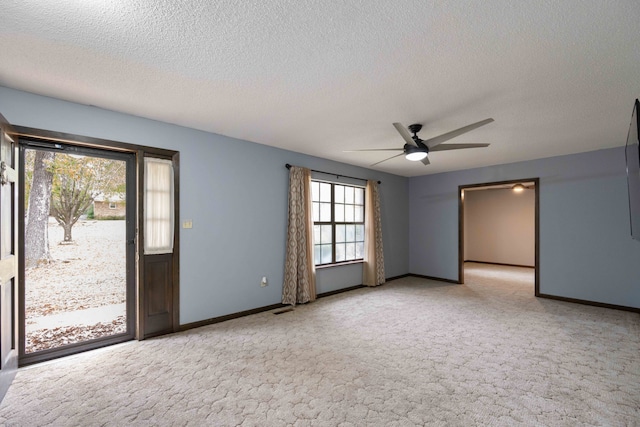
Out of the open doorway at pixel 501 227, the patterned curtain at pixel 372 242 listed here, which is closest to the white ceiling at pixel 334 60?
the patterned curtain at pixel 372 242

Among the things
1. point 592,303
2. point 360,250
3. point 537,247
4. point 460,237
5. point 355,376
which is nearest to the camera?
point 355,376

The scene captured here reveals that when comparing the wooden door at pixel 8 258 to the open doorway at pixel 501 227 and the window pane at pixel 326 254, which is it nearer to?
the window pane at pixel 326 254

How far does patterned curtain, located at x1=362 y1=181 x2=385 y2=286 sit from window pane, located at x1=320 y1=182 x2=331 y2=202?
0.94m

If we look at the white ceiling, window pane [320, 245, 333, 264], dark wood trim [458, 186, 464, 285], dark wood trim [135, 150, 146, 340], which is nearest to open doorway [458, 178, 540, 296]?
dark wood trim [458, 186, 464, 285]

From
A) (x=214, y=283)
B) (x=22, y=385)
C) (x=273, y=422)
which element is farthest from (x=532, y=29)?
(x=22, y=385)

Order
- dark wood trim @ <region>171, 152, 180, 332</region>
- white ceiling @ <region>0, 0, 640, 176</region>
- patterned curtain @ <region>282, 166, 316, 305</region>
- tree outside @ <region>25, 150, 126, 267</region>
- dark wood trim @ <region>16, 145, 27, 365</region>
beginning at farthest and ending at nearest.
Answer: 1. patterned curtain @ <region>282, 166, 316, 305</region>
2. dark wood trim @ <region>171, 152, 180, 332</region>
3. tree outside @ <region>25, 150, 126, 267</region>
4. dark wood trim @ <region>16, 145, 27, 365</region>
5. white ceiling @ <region>0, 0, 640, 176</region>

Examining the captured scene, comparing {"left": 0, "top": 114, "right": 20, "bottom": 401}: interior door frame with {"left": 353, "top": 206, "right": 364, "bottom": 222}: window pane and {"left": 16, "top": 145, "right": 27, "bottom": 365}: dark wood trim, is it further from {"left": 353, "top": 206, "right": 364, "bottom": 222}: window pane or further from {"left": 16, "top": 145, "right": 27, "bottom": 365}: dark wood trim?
{"left": 353, "top": 206, "right": 364, "bottom": 222}: window pane

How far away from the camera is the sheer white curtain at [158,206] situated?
137 inches

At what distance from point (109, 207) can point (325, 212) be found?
3390mm

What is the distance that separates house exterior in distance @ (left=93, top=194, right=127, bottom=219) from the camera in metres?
3.37

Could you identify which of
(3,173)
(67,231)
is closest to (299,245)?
(67,231)

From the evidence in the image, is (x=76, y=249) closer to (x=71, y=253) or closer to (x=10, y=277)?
(x=71, y=253)

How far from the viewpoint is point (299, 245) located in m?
4.88

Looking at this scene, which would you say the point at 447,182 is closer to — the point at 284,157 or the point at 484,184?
the point at 484,184
